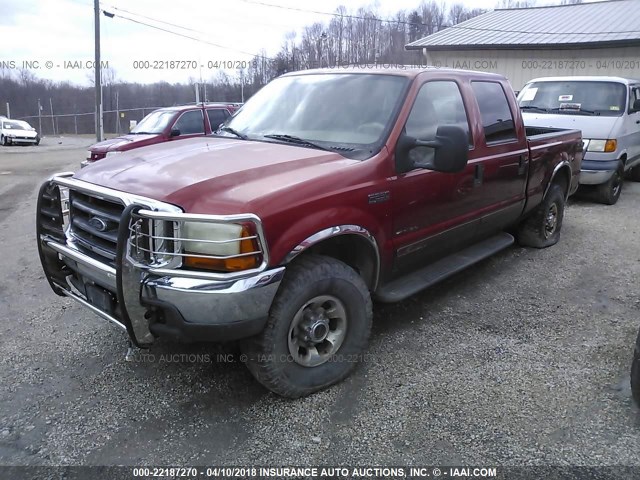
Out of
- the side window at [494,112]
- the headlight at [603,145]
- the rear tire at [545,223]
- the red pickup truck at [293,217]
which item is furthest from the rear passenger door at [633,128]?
the red pickup truck at [293,217]

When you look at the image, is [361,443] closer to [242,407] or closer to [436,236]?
[242,407]

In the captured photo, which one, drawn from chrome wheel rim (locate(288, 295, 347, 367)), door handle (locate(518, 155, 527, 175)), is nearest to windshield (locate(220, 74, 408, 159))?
chrome wheel rim (locate(288, 295, 347, 367))

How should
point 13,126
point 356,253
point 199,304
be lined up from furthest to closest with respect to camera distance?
point 13,126 → point 356,253 → point 199,304

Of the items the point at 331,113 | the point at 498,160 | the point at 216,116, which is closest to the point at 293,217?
the point at 331,113

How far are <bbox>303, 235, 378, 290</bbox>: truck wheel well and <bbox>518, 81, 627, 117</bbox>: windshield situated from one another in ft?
22.2

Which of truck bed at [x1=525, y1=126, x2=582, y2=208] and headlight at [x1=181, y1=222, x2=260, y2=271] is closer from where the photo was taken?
headlight at [x1=181, y1=222, x2=260, y2=271]

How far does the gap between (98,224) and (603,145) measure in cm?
773

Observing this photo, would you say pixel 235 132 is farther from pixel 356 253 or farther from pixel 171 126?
pixel 171 126

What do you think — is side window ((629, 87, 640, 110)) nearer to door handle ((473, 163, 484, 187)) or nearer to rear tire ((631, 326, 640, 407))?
door handle ((473, 163, 484, 187))

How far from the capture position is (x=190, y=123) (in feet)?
35.7

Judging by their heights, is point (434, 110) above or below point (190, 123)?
below

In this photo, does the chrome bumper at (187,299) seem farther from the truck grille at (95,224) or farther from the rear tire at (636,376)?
the rear tire at (636,376)

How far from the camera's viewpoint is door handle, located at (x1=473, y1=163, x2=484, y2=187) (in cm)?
414

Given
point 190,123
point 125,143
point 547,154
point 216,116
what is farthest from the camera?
point 216,116
